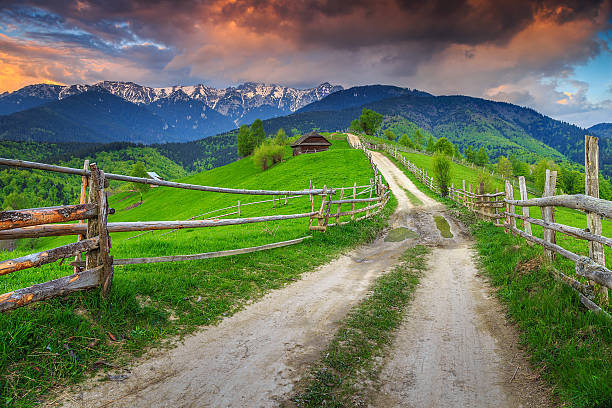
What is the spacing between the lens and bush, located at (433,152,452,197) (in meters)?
28.8

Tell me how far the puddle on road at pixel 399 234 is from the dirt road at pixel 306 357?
601cm

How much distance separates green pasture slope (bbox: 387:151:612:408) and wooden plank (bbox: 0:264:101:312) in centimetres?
587

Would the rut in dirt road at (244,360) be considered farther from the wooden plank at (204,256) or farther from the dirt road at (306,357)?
the wooden plank at (204,256)

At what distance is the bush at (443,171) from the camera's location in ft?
94.6

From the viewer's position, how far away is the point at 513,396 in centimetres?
352

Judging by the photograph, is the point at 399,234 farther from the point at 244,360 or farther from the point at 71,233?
the point at 71,233

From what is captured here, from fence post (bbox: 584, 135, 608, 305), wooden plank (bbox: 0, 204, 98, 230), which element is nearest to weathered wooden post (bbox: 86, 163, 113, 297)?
wooden plank (bbox: 0, 204, 98, 230)

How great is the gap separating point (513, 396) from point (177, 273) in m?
5.67

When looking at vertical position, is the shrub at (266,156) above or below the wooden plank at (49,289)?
above

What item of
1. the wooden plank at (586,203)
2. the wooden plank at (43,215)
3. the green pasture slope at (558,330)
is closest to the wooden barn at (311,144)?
the green pasture slope at (558,330)

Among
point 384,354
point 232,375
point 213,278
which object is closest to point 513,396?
point 384,354

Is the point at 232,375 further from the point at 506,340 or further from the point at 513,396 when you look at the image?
the point at 506,340

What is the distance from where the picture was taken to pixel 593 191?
5617 mm

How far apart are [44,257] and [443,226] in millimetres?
15585
